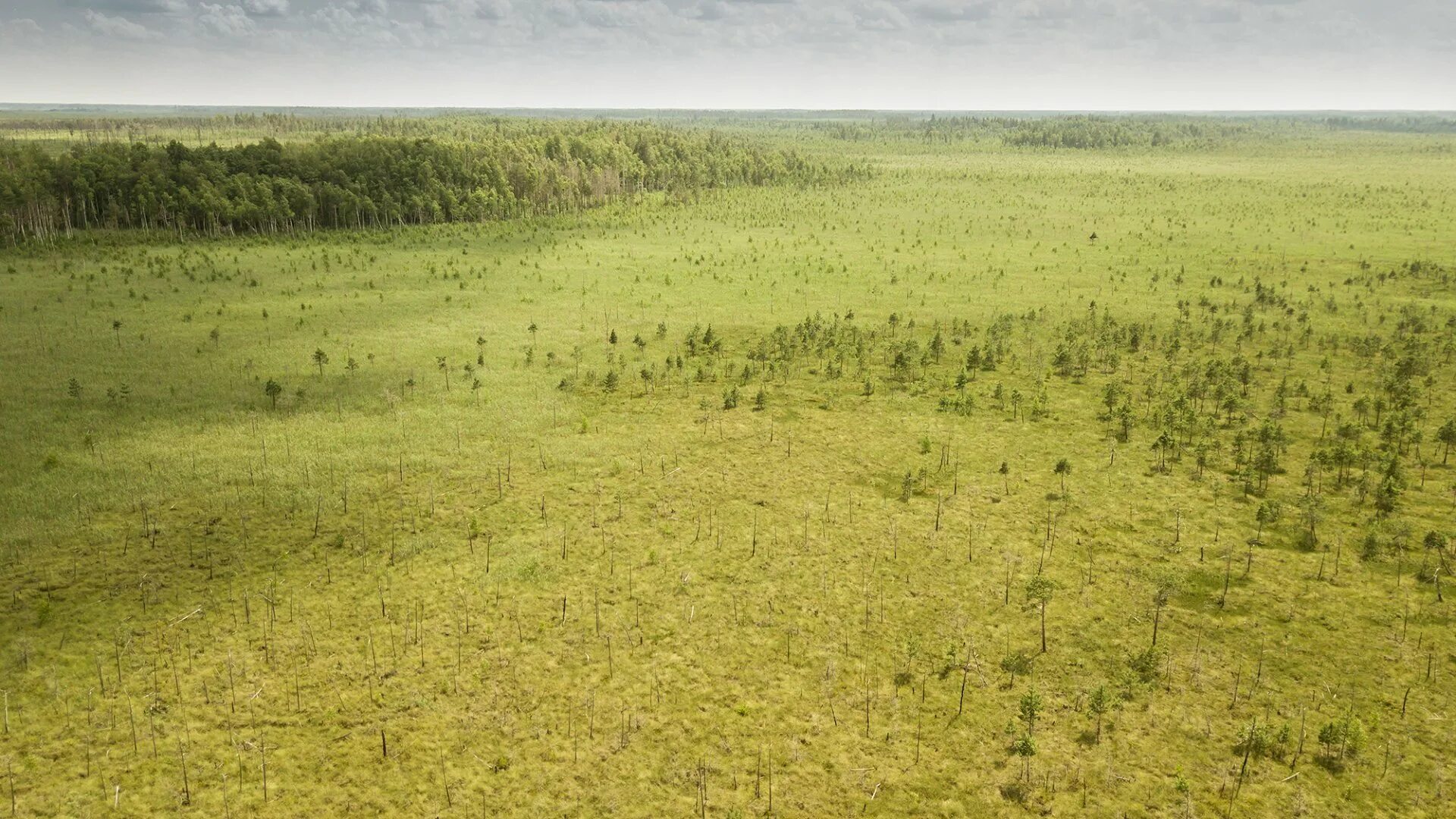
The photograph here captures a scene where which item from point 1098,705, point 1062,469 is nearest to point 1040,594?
point 1098,705

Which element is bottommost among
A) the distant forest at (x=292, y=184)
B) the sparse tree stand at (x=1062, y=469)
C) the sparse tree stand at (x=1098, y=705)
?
the sparse tree stand at (x=1098, y=705)

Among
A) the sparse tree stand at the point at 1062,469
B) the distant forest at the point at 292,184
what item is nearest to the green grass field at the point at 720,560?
the sparse tree stand at the point at 1062,469


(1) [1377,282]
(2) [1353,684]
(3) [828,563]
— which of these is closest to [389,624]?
(3) [828,563]

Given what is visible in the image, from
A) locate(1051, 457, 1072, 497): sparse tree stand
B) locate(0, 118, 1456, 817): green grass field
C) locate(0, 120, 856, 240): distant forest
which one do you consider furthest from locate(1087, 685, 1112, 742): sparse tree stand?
locate(0, 120, 856, 240): distant forest

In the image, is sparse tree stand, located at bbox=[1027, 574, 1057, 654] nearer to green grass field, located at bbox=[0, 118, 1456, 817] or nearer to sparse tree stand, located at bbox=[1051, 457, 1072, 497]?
green grass field, located at bbox=[0, 118, 1456, 817]

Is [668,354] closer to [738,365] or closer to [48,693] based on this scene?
[738,365]

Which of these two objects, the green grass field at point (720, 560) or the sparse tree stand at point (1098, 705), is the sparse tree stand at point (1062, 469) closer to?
the green grass field at point (720, 560)

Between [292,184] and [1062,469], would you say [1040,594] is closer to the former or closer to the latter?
[1062,469]
